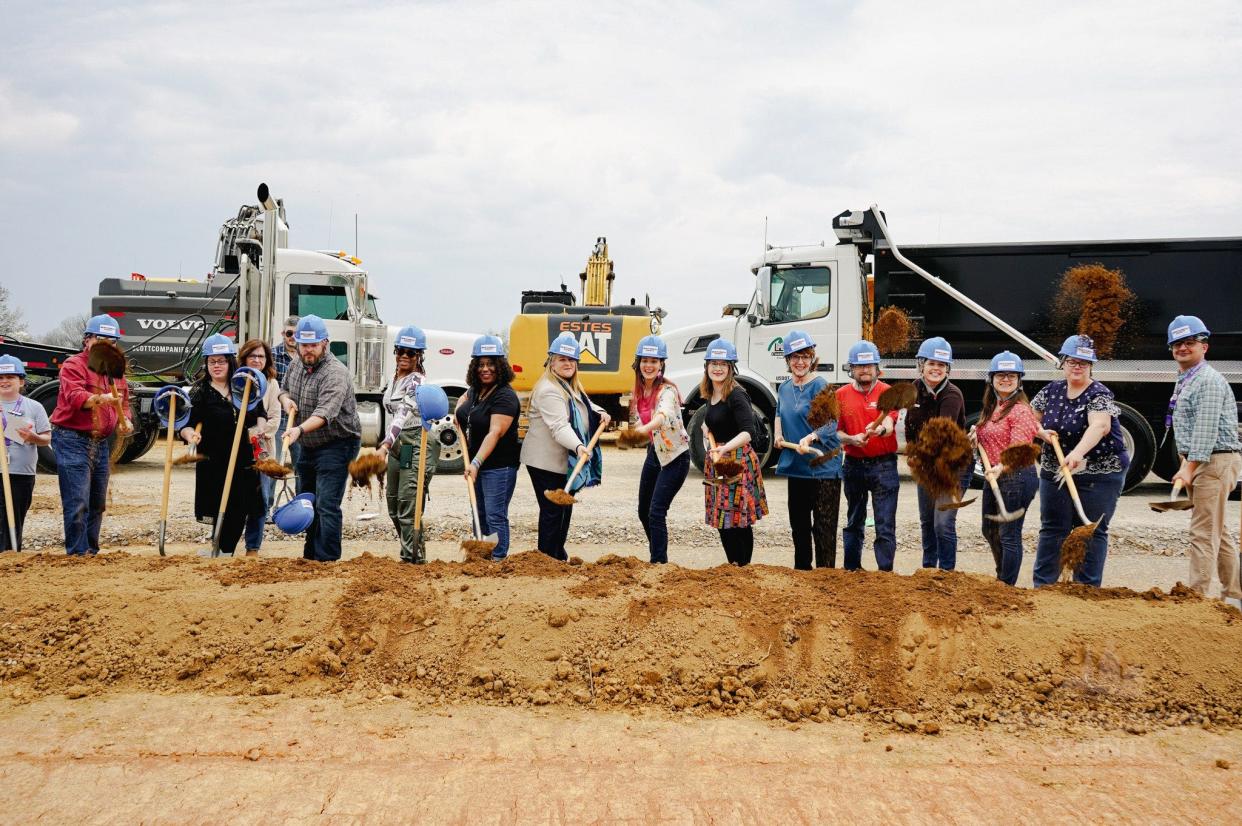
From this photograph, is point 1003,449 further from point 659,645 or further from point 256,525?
point 256,525

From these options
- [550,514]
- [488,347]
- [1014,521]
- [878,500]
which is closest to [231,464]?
[488,347]

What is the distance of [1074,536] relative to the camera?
528 cm

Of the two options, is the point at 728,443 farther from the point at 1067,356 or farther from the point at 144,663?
the point at 144,663

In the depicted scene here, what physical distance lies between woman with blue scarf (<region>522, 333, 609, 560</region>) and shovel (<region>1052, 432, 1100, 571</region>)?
8.89 ft

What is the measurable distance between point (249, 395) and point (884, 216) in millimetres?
9015

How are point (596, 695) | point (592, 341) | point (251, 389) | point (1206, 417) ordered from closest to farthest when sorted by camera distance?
point (596, 695) → point (1206, 417) → point (251, 389) → point (592, 341)

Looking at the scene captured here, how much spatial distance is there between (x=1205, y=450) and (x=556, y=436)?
3740 millimetres

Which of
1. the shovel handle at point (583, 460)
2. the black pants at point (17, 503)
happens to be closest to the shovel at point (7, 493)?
the black pants at point (17, 503)

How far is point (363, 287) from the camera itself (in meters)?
13.1

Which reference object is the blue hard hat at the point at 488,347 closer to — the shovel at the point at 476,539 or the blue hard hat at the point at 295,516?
the shovel at the point at 476,539

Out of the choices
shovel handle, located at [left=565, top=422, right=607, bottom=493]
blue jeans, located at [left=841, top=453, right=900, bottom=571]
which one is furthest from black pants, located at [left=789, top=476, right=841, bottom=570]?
shovel handle, located at [left=565, top=422, right=607, bottom=493]

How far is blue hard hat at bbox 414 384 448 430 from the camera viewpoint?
228 inches

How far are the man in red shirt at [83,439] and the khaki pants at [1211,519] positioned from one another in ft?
21.9

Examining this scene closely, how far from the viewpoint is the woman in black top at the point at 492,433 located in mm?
5723
